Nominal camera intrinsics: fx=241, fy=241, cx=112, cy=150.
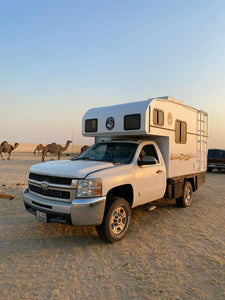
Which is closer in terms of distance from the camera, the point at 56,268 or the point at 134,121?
the point at 56,268

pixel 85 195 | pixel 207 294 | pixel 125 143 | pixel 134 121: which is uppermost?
pixel 134 121

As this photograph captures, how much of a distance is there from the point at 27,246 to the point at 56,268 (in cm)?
107

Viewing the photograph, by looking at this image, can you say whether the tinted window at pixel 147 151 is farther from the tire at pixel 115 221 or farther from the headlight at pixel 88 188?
the headlight at pixel 88 188

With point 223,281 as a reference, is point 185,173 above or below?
above

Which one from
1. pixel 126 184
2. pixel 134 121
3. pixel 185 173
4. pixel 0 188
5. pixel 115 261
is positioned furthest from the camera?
pixel 0 188

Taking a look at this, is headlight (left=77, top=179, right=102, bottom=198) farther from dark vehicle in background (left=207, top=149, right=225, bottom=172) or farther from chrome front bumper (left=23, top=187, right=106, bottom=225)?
dark vehicle in background (left=207, top=149, right=225, bottom=172)

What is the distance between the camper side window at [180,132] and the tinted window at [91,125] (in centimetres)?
238

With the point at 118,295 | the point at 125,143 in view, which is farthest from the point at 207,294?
the point at 125,143

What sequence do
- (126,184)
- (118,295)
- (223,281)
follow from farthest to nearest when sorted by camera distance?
(126,184) < (223,281) < (118,295)

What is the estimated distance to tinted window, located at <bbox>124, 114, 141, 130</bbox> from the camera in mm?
5863

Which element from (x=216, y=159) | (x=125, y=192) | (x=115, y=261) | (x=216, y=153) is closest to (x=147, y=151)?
(x=125, y=192)

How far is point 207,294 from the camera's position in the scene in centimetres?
319

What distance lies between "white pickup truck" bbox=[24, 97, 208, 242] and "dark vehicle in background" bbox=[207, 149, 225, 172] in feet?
35.0

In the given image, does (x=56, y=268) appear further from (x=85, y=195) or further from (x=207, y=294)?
(x=207, y=294)
